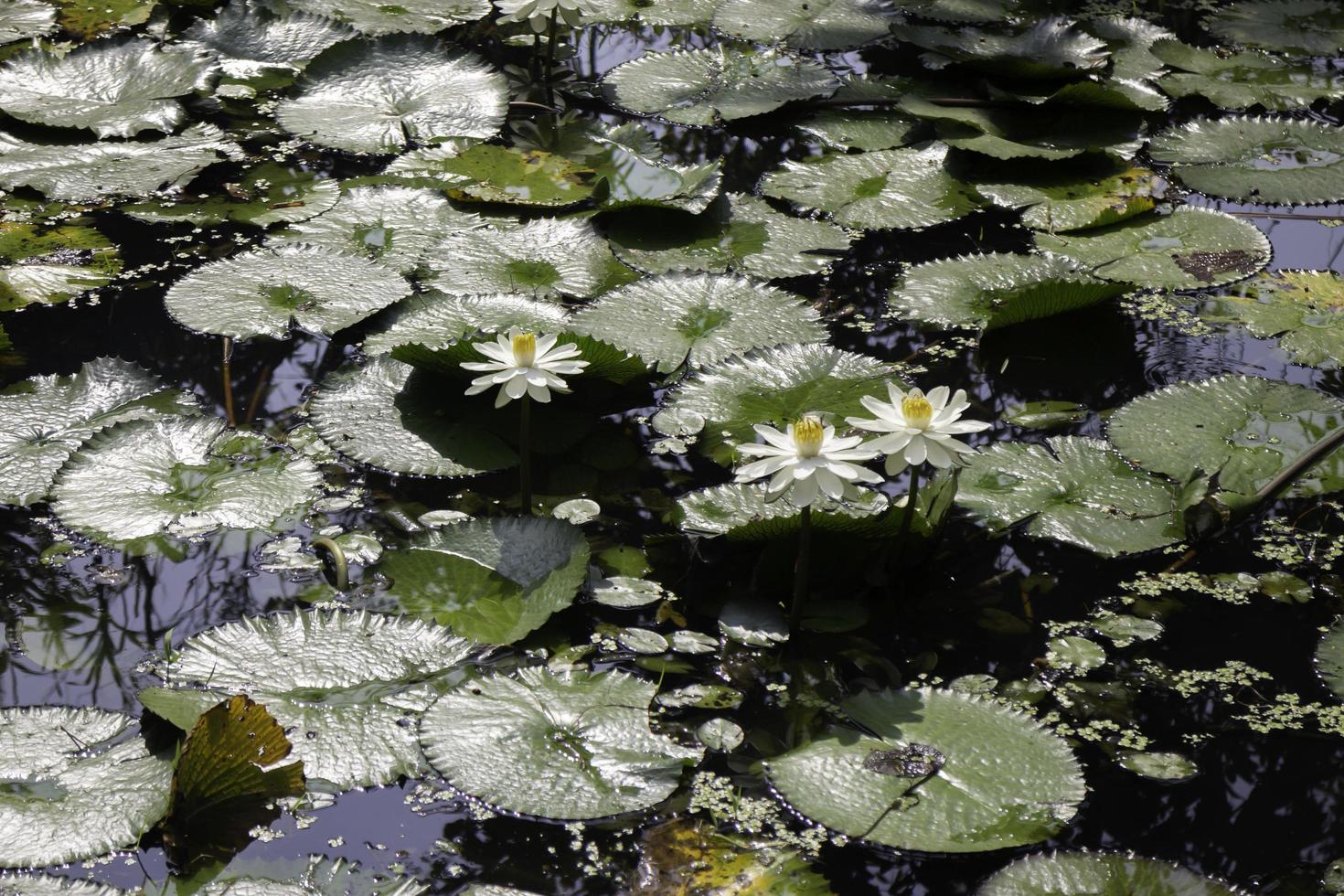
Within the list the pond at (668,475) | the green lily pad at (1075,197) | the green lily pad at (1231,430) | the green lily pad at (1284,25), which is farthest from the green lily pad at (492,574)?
the green lily pad at (1284,25)

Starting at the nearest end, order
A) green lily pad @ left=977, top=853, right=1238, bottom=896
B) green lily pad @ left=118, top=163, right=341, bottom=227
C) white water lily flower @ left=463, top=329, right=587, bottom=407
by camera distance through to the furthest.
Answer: green lily pad @ left=977, top=853, right=1238, bottom=896
white water lily flower @ left=463, top=329, right=587, bottom=407
green lily pad @ left=118, top=163, right=341, bottom=227

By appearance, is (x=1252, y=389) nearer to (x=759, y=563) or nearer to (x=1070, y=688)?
(x=1070, y=688)

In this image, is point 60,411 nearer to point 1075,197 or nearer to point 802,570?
point 802,570

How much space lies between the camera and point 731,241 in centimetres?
339

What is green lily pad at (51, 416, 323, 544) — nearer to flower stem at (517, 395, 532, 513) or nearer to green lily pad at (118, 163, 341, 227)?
flower stem at (517, 395, 532, 513)

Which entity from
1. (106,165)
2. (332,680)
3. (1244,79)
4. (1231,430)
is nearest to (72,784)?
(332,680)

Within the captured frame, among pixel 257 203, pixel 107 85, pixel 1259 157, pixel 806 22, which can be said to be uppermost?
pixel 806 22

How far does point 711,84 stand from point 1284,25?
7.64ft

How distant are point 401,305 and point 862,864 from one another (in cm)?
181

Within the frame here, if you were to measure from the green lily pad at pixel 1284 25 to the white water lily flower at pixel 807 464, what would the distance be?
364cm

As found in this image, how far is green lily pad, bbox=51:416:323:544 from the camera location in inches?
94.3

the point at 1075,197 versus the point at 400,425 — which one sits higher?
→ the point at 1075,197

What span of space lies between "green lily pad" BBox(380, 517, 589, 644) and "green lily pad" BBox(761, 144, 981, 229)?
5.27 feet

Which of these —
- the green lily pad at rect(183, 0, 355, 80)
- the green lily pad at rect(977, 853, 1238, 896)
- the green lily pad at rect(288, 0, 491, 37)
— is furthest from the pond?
the green lily pad at rect(288, 0, 491, 37)
